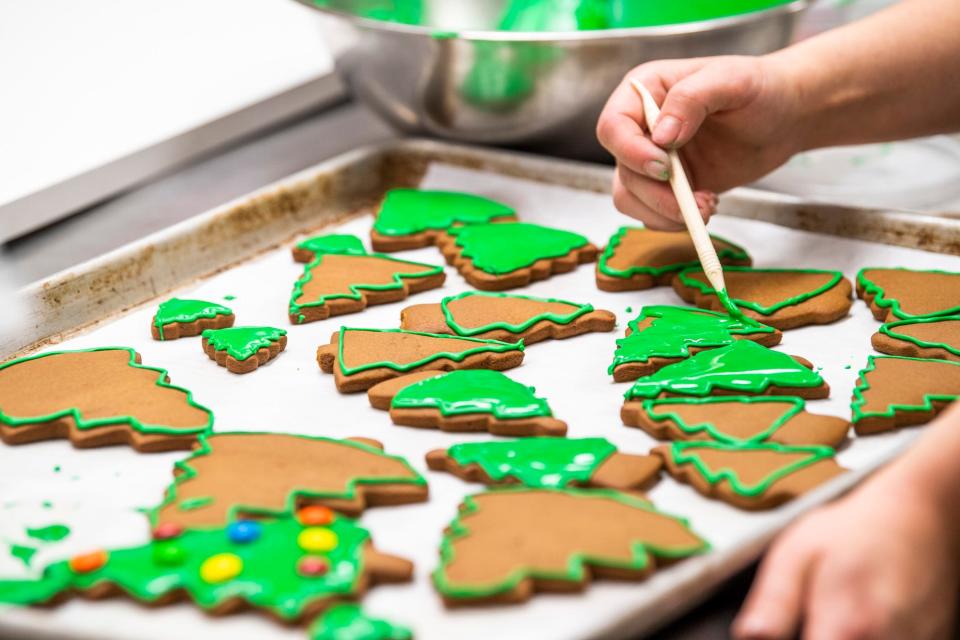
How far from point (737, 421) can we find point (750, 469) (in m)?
0.12

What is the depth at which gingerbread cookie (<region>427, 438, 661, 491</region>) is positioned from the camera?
1032 mm

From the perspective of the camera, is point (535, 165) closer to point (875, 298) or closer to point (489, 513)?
point (875, 298)

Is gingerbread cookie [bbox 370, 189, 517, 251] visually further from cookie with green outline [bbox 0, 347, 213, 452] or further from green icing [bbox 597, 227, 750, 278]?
cookie with green outline [bbox 0, 347, 213, 452]

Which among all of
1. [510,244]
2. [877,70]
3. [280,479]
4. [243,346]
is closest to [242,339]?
[243,346]

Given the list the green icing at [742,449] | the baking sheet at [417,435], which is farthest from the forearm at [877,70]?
the green icing at [742,449]

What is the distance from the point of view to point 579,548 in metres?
0.91

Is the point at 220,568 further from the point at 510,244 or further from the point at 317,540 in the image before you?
the point at 510,244

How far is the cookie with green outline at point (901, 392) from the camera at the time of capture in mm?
1117

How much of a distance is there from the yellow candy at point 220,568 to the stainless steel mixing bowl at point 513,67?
976mm

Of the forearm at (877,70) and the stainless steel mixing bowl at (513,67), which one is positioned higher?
the stainless steel mixing bowl at (513,67)

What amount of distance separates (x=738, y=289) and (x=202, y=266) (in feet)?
2.53

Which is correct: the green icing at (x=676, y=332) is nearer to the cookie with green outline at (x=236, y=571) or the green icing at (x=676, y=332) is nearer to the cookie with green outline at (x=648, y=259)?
the cookie with green outline at (x=648, y=259)

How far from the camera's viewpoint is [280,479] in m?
1.04

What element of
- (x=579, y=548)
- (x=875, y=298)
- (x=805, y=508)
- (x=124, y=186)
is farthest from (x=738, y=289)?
(x=124, y=186)
